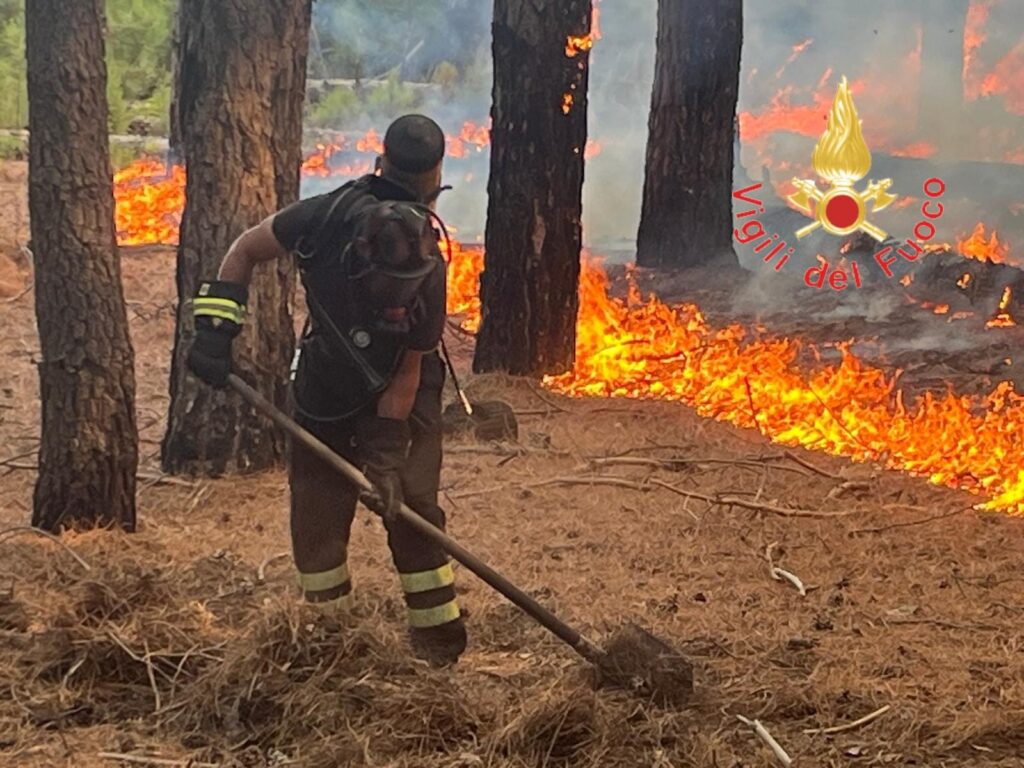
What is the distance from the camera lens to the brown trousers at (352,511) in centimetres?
488

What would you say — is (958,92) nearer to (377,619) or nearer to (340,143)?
(340,143)

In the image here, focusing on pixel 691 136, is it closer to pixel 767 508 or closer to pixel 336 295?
pixel 767 508

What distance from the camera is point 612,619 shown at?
18.7 feet

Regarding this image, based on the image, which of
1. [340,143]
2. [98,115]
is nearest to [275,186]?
[98,115]

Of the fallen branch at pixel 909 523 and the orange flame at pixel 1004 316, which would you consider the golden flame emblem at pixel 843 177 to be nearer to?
the orange flame at pixel 1004 316

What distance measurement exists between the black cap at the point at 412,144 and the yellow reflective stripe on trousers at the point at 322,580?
62.7 inches

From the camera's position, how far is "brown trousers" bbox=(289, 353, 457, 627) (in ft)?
16.0

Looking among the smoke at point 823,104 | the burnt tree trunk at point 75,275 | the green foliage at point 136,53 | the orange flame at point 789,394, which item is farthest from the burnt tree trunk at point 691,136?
the green foliage at point 136,53

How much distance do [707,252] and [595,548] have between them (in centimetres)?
662

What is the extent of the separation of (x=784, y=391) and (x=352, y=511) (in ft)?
17.3

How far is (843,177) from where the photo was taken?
1269 cm

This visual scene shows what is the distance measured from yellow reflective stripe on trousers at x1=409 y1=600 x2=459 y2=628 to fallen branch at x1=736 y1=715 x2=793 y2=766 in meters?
1.18

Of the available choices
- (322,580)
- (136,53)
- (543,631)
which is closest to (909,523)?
(543,631)

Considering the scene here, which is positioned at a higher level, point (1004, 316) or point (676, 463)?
point (1004, 316)
